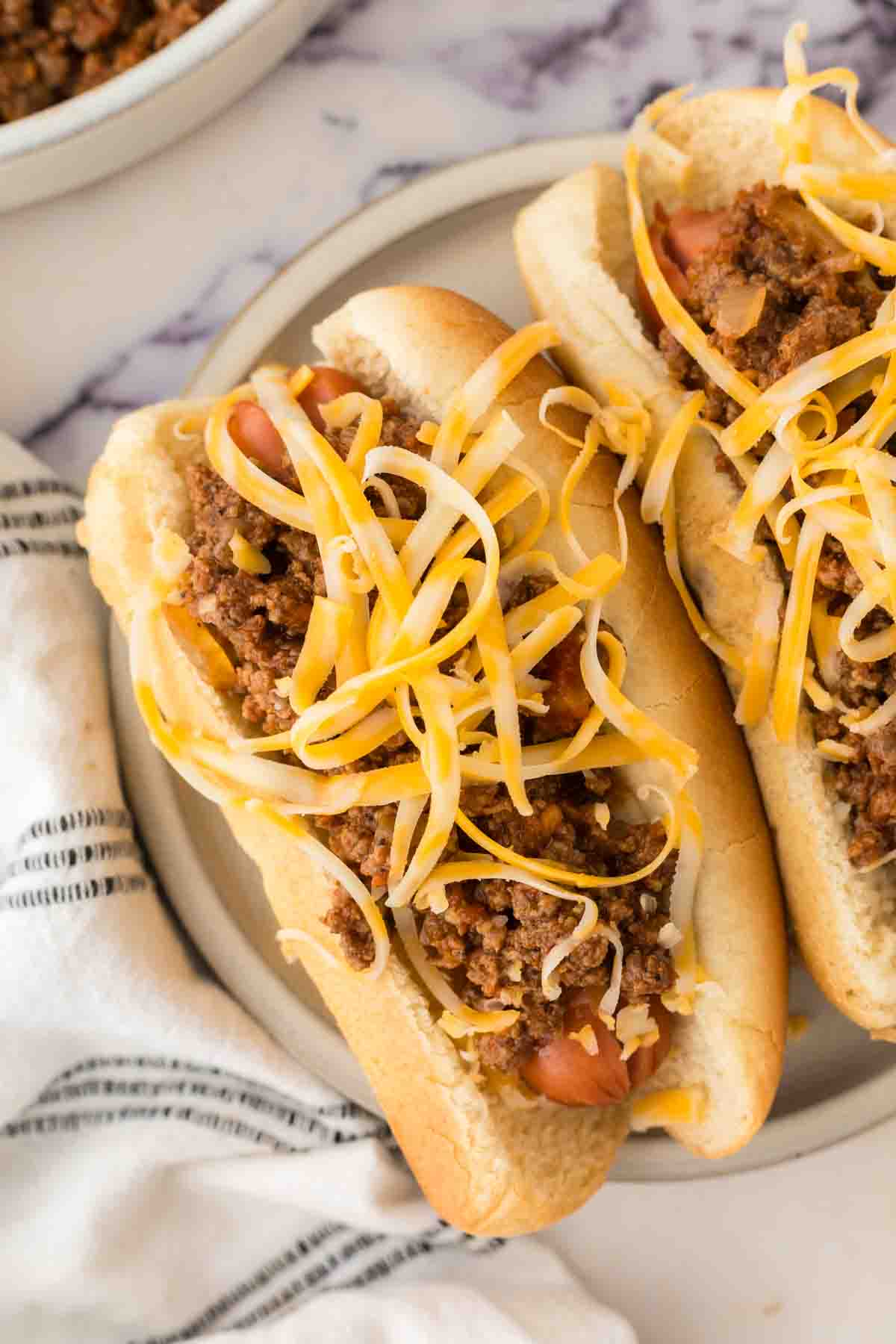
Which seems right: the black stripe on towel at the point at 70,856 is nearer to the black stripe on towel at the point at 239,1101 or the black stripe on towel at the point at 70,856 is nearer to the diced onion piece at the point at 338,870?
the black stripe on towel at the point at 239,1101

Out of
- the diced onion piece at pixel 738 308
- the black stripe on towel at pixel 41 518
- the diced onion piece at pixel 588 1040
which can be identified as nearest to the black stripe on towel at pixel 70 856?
the black stripe on towel at pixel 41 518

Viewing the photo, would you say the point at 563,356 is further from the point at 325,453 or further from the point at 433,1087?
the point at 433,1087

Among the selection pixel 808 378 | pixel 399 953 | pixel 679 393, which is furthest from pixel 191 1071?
pixel 808 378

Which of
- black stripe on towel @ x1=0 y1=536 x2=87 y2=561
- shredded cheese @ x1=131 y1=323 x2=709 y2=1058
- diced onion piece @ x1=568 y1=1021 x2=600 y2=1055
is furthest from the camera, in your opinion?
black stripe on towel @ x1=0 y1=536 x2=87 y2=561

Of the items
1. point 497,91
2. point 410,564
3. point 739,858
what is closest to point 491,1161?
point 739,858

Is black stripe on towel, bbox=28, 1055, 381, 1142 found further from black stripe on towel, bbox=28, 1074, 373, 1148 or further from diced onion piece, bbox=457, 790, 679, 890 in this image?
diced onion piece, bbox=457, 790, 679, 890

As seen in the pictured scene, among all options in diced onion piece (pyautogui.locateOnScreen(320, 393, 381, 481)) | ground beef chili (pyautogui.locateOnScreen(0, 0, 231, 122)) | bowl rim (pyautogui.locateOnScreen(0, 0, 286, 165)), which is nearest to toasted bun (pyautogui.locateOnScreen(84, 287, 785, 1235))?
diced onion piece (pyautogui.locateOnScreen(320, 393, 381, 481))

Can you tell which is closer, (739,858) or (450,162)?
(739,858)

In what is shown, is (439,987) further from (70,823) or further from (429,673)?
(70,823)
